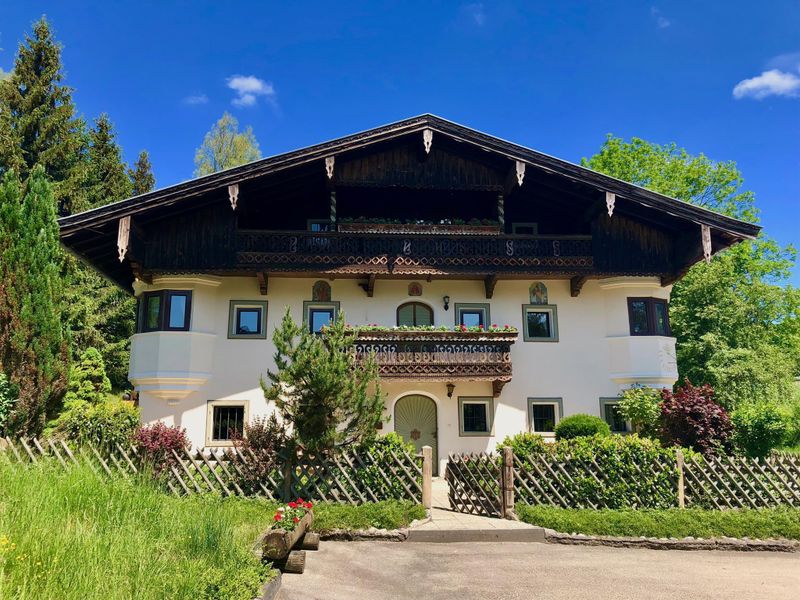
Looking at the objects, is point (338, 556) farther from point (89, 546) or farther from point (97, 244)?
point (97, 244)

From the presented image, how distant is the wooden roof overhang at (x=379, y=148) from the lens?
17422mm

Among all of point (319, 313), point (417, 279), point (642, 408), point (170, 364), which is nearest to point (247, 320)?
point (319, 313)

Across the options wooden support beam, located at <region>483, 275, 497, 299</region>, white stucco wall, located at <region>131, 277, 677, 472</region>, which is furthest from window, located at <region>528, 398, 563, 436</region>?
wooden support beam, located at <region>483, 275, 497, 299</region>

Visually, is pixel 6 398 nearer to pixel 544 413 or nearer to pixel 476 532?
pixel 476 532

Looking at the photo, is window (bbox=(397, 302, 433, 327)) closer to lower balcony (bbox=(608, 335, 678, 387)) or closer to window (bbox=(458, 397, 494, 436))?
window (bbox=(458, 397, 494, 436))

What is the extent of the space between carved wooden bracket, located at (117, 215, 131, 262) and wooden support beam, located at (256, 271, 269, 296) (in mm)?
3939

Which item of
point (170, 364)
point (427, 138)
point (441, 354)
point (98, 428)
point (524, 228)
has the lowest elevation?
point (98, 428)

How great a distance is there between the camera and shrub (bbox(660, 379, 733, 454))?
1438cm

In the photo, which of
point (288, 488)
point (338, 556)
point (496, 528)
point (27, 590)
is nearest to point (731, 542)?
point (496, 528)

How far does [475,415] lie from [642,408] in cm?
530

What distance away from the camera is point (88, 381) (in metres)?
26.4

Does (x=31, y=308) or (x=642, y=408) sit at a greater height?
(x=31, y=308)

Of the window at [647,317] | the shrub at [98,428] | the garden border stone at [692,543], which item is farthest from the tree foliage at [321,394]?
the window at [647,317]

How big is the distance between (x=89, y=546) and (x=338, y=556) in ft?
14.6
